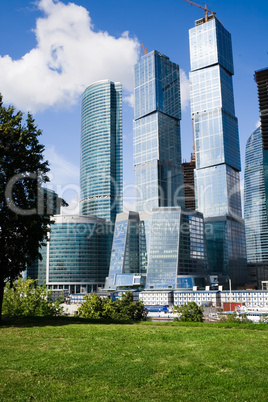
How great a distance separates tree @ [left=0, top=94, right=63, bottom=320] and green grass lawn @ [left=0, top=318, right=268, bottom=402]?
1127 cm

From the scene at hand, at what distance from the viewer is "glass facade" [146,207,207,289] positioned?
173000 millimetres

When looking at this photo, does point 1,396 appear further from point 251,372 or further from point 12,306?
point 12,306

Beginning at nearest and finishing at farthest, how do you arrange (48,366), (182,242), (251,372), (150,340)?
(251,372), (48,366), (150,340), (182,242)

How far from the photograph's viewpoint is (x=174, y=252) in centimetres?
17688

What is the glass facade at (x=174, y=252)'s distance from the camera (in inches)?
6811

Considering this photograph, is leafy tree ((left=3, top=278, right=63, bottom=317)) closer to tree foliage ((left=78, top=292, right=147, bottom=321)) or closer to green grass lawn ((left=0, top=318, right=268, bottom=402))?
tree foliage ((left=78, top=292, right=147, bottom=321))

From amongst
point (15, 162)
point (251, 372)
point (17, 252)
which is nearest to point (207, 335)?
point (251, 372)

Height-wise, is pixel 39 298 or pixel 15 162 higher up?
pixel 15 162

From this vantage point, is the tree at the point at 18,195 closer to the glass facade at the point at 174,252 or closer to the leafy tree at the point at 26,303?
the leafy tree at the point at 26,303

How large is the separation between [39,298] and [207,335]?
154 feet

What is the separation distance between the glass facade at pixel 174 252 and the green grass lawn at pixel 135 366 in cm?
14920

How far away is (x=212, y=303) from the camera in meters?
148

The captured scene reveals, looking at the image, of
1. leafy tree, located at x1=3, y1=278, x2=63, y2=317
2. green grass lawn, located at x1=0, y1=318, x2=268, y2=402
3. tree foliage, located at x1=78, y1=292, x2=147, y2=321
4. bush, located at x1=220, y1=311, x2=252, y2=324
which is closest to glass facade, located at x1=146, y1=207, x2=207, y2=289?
tree foliage, located at x1=78, y1=292, x2=147, y2=321

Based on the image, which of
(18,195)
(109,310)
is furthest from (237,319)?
(18,195)
